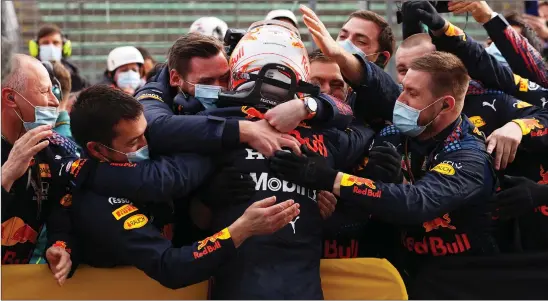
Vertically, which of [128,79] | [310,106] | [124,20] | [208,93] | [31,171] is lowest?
[128,79]

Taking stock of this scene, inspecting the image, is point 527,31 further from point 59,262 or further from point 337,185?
point 59,262

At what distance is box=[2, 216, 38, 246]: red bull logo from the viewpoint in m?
3.75

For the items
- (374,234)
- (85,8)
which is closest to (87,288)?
(374,234)

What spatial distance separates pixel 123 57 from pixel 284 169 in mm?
4622

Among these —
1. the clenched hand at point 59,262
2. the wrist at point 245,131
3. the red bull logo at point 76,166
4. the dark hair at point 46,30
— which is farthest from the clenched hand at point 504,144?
the dark hair at point 46,30

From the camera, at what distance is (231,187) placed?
11.5 feet

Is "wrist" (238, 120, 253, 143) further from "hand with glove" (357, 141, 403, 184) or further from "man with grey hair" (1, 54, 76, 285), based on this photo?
"man with grey hair" (1, 54, 76, 285)

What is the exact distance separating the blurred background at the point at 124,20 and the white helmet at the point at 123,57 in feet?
2.29

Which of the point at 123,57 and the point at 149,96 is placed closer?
the point at 149,96

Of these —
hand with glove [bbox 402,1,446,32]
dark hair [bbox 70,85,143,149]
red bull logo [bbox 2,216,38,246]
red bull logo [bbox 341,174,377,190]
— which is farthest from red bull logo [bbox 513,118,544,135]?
red bull logo [bbox 2,216,38,246]

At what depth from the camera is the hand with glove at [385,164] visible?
366cm

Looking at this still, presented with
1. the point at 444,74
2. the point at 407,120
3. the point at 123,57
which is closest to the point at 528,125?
the point at 444,74

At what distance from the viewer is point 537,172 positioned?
14.0 ft

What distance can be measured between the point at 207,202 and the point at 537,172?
169cm
